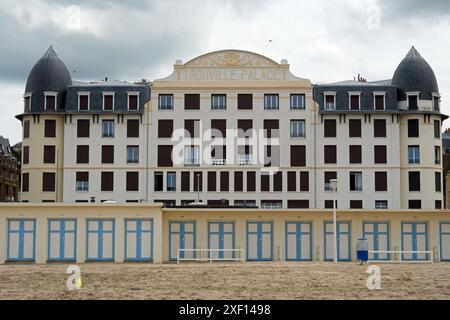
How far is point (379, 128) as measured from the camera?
215 ft

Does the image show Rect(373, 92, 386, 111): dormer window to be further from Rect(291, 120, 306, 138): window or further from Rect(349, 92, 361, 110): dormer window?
Rect(291, 120, 306, 138): window

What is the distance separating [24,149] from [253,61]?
20.0m

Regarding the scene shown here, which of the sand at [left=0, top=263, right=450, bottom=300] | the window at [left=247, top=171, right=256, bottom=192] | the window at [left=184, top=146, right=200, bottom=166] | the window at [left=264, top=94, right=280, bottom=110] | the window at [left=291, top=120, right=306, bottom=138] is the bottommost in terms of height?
the sand at [left=0, top=263, right=450, bottom=300]

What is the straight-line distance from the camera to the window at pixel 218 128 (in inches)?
2539

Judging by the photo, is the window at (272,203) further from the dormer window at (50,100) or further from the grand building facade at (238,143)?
the dormer window at (50,100)

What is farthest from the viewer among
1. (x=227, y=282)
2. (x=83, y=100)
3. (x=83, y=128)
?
(x=83, y=100)

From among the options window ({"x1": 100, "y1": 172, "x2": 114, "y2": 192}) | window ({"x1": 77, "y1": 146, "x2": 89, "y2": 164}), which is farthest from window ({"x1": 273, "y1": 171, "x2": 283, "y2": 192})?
window ({"x1": 77, "y1": 146, "x2": 89, "y2": 164})

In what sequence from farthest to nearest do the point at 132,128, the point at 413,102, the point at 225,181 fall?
the point at 413,102, the point at 132,128, the point at 225,181

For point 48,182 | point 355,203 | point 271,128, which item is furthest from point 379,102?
point 48,182

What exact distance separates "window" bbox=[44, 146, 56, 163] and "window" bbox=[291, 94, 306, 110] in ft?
64.3

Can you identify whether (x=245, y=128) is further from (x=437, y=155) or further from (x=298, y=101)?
(x=437, y=155)

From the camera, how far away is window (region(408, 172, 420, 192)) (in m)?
64.9

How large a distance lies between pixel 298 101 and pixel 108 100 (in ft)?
50.5
